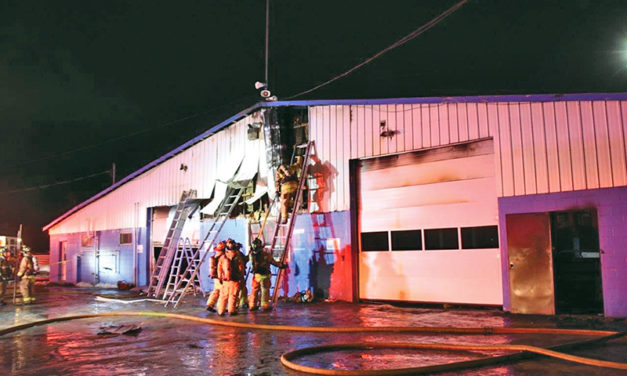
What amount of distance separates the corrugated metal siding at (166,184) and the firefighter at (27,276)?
17.8 ft

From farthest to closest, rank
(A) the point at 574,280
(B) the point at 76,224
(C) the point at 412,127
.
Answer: (B) the point at 76,224
(C) the point at 412,127
(A) the point at 574,280

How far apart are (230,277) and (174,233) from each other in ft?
22.2

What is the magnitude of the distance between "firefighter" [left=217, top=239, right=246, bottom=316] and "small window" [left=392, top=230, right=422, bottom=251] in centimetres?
419

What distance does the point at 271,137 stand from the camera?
15.7m

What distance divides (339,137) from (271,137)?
8.33 feet

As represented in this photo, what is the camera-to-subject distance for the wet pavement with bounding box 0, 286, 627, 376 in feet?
21.4

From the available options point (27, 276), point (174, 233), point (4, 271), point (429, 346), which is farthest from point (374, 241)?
point (4, 271)

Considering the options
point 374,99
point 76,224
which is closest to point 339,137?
point 374,99

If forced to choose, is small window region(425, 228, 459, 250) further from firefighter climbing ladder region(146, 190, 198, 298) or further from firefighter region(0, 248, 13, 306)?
firefighter region(0, 248, 13, 306)

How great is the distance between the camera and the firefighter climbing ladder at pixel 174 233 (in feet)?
56.3

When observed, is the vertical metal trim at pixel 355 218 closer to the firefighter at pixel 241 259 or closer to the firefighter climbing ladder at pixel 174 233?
the firefighter at pixel 241 259

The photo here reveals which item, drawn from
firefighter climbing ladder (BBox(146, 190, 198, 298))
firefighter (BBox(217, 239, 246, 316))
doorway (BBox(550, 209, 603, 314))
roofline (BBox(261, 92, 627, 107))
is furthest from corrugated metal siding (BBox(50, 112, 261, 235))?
doorway (BBox(550, 209, 603, 314))

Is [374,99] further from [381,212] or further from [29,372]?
[29,372]

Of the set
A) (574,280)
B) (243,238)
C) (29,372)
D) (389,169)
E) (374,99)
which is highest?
(374,99)
